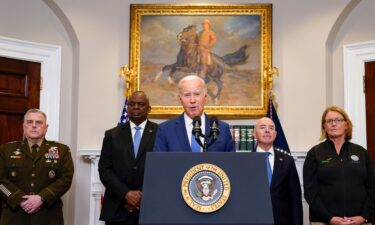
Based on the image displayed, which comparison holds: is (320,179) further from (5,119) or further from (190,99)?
(5,119)

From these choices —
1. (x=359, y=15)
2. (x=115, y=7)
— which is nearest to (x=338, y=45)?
(x=359, y=15)

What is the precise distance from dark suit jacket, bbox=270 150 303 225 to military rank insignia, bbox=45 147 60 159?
1.76m

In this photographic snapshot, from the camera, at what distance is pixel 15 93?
→ 191 inches

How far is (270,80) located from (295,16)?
73cm

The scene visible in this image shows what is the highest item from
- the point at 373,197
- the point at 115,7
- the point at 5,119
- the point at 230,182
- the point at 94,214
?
the point at 115,7

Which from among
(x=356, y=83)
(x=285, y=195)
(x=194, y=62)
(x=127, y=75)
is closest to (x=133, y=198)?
(x=285, y=195)

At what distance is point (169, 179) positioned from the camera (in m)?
1.91

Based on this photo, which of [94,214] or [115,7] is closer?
[94,214]

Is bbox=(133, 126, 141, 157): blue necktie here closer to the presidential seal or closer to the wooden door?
the wooden door

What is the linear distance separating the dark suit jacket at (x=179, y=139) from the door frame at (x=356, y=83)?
266 centimetres

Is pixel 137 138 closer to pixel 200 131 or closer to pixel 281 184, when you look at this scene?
pixel 281 184

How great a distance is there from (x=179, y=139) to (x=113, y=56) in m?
2.88

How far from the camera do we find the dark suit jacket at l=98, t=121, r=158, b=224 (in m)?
3.56

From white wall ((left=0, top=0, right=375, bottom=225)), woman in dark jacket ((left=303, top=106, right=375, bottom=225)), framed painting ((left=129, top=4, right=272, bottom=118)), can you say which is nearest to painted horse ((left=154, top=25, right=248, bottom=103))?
framed painting ((left=129, top=4, right=272, bottom=118))
